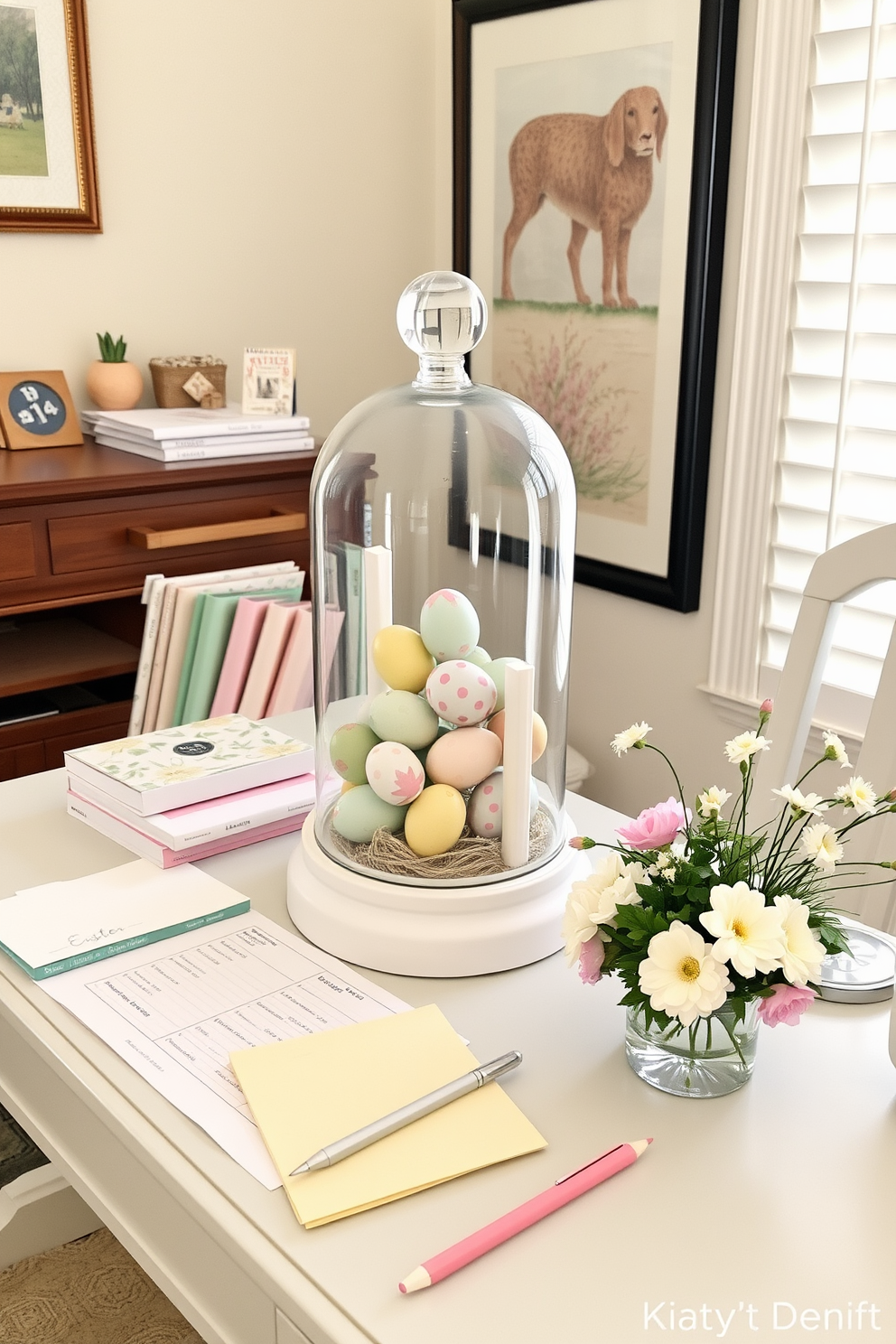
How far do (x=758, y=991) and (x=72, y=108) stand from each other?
210cm

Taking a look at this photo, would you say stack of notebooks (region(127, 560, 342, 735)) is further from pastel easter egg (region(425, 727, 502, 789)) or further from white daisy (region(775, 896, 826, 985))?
white daisy (region(775, 896, 826, 985))

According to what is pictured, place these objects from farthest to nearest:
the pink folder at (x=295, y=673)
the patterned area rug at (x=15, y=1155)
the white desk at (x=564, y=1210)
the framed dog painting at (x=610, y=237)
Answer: the framed dog painting at (x=610, y=237) < the pink folder at (x=295, y=673) < the patterned area rug at (x=15, y=1155) < the white desk at (x=564, y=1210)

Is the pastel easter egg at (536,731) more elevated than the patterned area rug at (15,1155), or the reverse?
the pastel easter egg at (536,731)

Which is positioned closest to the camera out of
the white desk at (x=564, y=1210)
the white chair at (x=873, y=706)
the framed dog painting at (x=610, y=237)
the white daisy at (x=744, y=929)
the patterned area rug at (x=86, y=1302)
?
the white desk at (x=564, y=1210)

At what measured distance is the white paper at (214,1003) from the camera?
86cm

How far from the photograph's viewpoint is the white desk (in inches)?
26.9

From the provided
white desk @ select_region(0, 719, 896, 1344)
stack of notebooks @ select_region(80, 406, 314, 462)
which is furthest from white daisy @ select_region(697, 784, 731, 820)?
stack of notebooks @ select_region(80, 406, 314, 462)

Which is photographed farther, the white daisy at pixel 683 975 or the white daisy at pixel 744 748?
the white daisy at pixel 744 748

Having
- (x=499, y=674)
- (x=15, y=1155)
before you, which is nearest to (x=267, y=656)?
(x=15, y=1155)

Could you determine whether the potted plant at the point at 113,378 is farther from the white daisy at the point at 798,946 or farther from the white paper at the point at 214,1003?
the white daisy at the point at 798,946

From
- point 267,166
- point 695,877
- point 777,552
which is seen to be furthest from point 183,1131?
point 267,166

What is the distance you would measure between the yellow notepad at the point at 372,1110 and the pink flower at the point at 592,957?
0.10 meters

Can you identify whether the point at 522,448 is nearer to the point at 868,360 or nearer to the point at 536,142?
the point at 868,360

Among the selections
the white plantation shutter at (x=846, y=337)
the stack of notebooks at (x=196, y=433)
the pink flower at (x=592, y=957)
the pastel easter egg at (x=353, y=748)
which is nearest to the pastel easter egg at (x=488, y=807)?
the pastel easter egg at (x=353, y=748)
